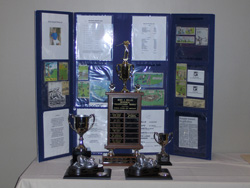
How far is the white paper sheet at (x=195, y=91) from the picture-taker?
2.60m

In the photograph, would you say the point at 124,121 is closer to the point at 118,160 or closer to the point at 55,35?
the point at 118,160

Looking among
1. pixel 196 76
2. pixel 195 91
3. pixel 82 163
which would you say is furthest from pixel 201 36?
pixel 82 163

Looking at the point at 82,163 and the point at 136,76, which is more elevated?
the point at 136,76

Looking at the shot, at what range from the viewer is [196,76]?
2.60m

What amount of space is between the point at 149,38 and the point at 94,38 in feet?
1.34

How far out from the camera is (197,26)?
2.56 metres

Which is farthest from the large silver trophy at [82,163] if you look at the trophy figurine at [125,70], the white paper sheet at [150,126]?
the white paper sheet at [150,126]

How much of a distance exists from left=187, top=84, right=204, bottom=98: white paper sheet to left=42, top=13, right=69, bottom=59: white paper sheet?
929mm

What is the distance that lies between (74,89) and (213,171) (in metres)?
1.16
